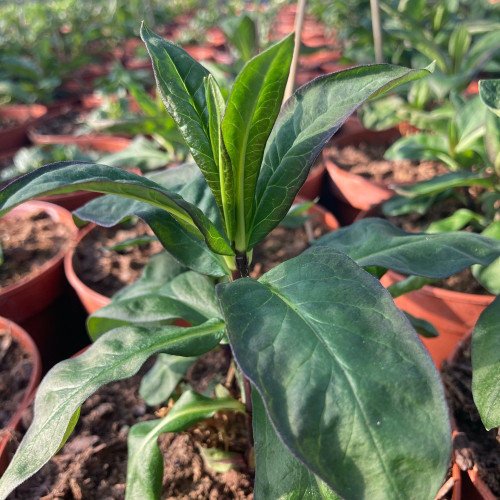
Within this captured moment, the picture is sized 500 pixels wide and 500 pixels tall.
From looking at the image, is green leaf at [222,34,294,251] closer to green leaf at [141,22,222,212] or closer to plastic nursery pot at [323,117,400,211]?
green leaf at [141,22,222,212]

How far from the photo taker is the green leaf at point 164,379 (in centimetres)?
96

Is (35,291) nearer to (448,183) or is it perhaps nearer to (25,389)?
(25,389)

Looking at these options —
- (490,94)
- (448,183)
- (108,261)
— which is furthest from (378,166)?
(490,94)

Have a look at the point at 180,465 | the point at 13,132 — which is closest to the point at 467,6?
the point at 13,132

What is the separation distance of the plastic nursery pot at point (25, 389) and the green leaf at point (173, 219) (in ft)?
1.65

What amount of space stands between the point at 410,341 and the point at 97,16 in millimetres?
5875

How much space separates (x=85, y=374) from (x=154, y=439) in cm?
24

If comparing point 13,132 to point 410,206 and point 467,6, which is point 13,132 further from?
point 467,6

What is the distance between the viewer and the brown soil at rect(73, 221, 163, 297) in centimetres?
162

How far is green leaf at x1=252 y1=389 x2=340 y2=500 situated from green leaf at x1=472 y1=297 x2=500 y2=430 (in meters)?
0.23

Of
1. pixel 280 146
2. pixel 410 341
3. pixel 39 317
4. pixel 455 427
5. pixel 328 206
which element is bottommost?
pixel 328 206

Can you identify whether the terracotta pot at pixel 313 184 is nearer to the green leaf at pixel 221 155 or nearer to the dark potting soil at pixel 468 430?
the dark potting soil at pixel 468 430

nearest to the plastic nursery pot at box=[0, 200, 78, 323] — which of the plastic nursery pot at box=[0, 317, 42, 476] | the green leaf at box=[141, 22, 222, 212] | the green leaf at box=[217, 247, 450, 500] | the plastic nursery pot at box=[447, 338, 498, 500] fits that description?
the plastic nursery pot at box=[0, 317, 42, 476]

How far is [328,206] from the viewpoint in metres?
2.28
